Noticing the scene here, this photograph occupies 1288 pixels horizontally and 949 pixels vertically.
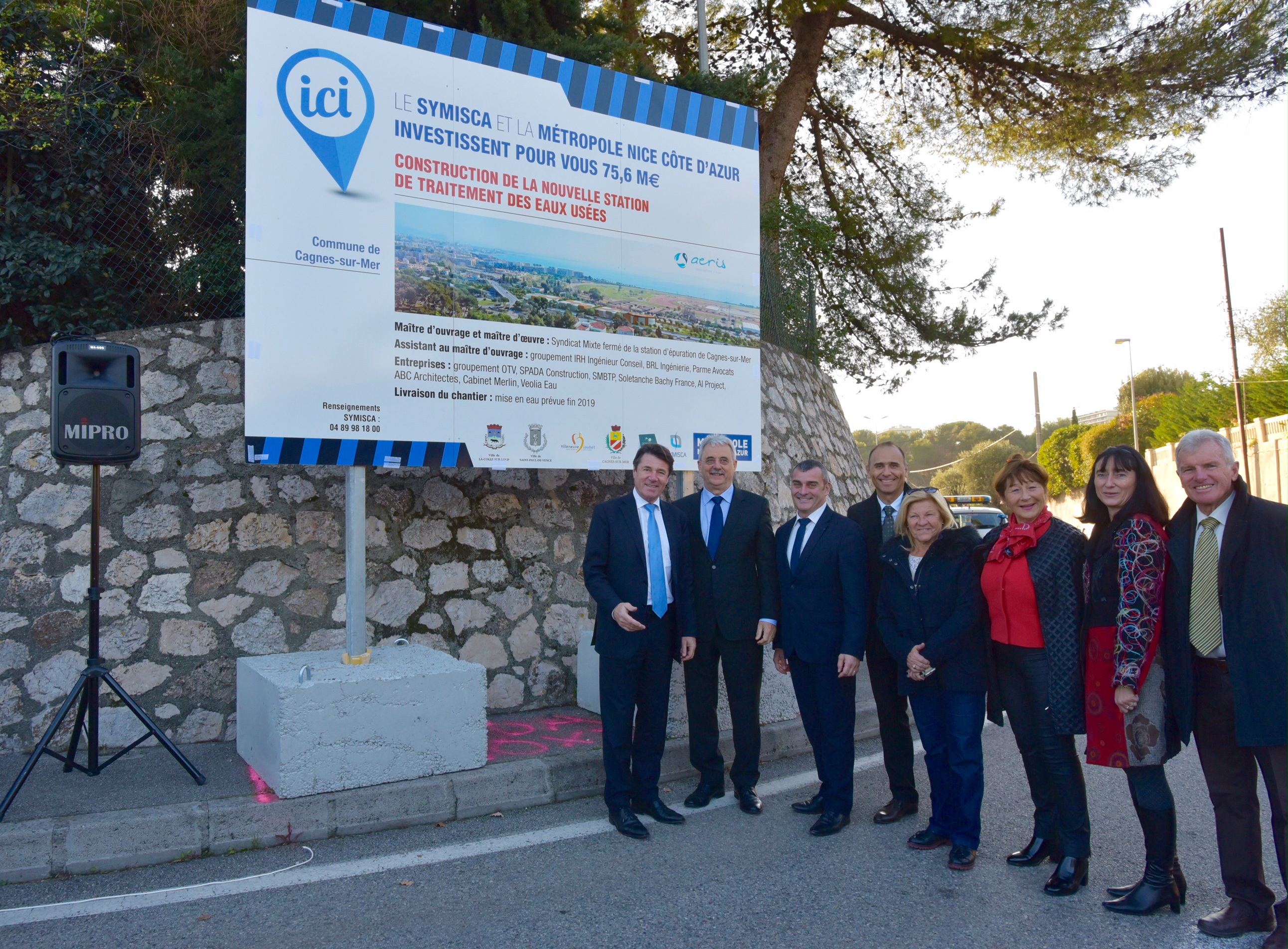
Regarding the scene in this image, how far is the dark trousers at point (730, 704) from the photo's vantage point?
183 inches

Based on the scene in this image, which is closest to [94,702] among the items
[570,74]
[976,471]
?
[570,74]

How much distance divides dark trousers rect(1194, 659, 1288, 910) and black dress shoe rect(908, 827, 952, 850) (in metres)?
1.10

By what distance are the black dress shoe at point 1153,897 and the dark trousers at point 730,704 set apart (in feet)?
5.65

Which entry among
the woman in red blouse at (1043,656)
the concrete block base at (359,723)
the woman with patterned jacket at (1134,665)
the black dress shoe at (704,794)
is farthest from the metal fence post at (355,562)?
the woman with patterned jacket at (1134,665)

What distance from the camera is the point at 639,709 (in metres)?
4.53

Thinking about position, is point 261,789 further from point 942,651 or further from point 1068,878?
point 1068,878

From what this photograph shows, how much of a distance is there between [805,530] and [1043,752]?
1470 mm

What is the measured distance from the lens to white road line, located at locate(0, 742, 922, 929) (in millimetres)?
3367

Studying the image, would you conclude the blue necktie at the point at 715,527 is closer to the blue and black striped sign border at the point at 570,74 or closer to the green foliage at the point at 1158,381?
the blue and black striped sign border at the point at 570,74

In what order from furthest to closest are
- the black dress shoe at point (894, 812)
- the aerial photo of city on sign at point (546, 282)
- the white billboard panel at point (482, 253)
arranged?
the aerial photo of city on sign at point (546, 282) → the white billboard panel at point (482, 253) → the black dress shoe at point (894, 812)

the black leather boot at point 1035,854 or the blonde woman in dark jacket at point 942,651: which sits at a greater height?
the blonde woman in dark jacket at point 942,651

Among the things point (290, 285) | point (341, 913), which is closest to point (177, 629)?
point (290, 285)

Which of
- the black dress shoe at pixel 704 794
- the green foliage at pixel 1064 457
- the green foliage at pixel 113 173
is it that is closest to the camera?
the black dress shoe at pixel 704 794

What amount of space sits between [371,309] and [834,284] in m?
9.23
